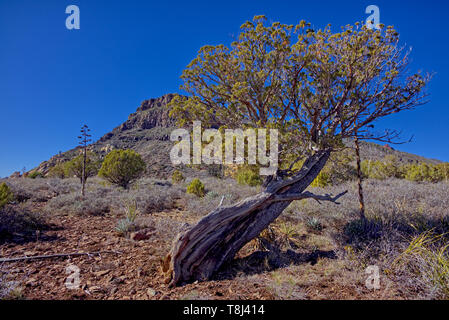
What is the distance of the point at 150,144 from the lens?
51531 millimetres

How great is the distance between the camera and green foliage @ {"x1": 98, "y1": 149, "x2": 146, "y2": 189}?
1464 centimetres

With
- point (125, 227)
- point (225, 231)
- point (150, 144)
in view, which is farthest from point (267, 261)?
point (150, 144)

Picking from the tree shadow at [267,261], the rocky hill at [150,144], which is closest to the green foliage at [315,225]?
the tree shadow at [267,261]

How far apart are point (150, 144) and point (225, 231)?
2014 inches

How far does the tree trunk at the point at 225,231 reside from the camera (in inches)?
141

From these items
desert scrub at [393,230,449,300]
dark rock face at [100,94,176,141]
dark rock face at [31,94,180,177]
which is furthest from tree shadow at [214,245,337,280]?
dark rock face at [100,94,176,141]

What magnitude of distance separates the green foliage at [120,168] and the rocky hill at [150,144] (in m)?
3.87

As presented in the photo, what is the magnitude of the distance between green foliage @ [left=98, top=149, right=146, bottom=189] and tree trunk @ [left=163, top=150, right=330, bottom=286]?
12772 mm

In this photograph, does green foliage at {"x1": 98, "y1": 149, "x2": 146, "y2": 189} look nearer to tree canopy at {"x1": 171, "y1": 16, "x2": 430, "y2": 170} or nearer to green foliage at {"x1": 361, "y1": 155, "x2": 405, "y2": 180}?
tree canopy at {"x1": 171, "y1": 16, "x2": 430, "y2": 170}

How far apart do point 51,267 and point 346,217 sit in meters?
7.37

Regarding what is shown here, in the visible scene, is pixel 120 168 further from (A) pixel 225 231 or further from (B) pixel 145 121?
(B) pixel 145 121
